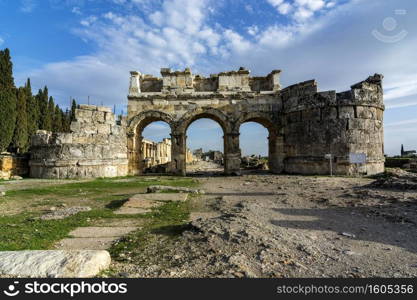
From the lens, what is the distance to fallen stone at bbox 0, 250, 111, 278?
8.50 ft

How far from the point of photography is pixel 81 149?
13836 mm

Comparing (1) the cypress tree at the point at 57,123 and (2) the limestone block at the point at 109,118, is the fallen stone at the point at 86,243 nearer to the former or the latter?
(2) the limestone block at the point at 109,118

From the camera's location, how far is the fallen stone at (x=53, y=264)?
2.59 m

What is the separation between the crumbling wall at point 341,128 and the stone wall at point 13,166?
16.3 m

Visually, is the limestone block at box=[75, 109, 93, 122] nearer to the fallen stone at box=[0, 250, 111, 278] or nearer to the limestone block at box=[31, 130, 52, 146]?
the limestone block at box=[31, 130, 52, 146]

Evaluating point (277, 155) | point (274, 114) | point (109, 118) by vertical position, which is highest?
point (274, 114)

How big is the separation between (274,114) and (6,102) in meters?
25.4

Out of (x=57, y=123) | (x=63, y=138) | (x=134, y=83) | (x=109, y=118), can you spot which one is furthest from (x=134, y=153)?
(x=57, y=123)

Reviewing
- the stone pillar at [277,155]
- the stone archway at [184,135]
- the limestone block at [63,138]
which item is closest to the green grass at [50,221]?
the limestone block at [63,138]

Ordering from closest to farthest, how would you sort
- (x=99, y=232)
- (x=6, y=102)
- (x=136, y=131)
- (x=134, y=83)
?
(x=99, y=232) → (x=136, y=131) → (x=134, y=83) → (x=6, y=102)

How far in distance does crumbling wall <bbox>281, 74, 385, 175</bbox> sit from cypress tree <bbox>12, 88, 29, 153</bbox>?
28913 millimetres

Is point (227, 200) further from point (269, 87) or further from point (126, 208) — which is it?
point (269, 87)

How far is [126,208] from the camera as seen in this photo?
6.24m

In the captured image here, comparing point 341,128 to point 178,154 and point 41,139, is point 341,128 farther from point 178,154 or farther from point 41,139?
point 41,139
